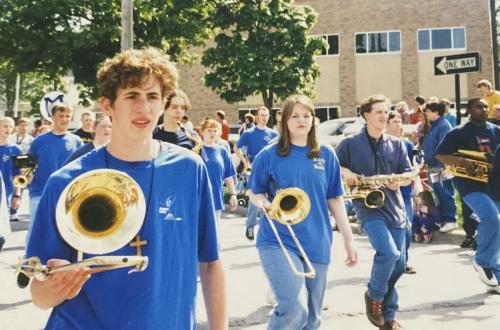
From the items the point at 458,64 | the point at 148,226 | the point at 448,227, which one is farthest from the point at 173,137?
the point at 448,227

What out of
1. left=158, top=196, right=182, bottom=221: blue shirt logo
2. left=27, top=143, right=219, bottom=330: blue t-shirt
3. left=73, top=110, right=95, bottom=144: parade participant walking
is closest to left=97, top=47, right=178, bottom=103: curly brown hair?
left=27, top=143, right=219, bottom=330: blue t-shirt

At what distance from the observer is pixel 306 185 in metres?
4.52

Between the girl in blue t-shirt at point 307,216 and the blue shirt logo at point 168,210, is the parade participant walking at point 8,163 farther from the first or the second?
the blue shirt logo at point 168,210

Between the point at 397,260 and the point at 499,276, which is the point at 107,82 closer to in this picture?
the point at 397,260

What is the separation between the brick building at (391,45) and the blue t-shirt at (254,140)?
2306 centimetres

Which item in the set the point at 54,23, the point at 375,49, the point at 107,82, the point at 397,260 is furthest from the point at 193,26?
the point at 107,82

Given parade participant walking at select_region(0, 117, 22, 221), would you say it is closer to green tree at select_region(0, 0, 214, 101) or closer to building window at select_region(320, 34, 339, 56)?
green tree at select_region(0, 0, 214, 101)

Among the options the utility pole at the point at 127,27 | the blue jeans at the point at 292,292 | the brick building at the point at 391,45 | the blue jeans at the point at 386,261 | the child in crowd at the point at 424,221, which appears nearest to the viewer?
the blue jeans at the point at 292,292

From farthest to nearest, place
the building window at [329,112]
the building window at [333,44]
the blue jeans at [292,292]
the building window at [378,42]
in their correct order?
the building window at [333,44]
the building window at [329,112]
the building window at [378,42]
the blue jeans at [292,292]

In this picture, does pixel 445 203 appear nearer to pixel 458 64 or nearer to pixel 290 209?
pixel 458 64

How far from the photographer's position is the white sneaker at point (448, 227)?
10.5m

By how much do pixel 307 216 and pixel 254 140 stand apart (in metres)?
6.86

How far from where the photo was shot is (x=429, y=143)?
10211 mm

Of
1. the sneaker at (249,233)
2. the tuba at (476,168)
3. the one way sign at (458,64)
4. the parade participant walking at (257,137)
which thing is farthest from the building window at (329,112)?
the tuba at (476,168)
